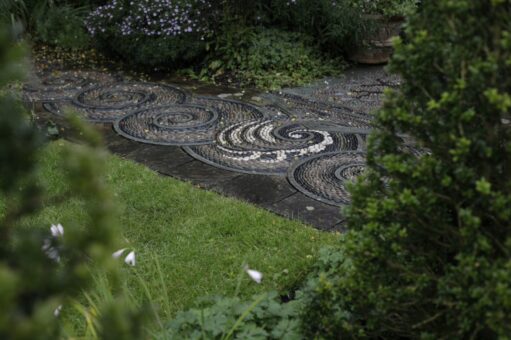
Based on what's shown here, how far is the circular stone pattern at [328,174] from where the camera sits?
13.1ft

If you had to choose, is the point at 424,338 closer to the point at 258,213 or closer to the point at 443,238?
the point at 443,238

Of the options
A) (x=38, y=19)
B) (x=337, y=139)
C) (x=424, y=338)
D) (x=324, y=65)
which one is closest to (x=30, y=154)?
(x=424, y=338)

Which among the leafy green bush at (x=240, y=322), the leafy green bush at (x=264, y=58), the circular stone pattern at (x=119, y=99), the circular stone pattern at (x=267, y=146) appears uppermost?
the leafy green bush at (x=264, y=58)

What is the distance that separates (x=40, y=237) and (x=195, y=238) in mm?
2393

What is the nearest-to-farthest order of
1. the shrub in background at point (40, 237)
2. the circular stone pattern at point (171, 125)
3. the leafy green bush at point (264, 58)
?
the shrub in background at point (40, 237) < the circular stone pattern at point (171, 125) < the leafy green bush at point (264, 58)

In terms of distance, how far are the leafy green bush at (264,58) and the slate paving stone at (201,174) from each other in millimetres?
2538

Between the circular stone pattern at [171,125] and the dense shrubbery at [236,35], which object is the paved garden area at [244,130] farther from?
the dense shrubbery at [236,35]

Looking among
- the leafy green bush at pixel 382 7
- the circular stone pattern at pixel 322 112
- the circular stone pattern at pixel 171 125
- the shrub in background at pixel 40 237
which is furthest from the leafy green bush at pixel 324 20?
the shrub in background at pixel 40 237

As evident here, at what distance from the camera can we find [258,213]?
364 centimetres

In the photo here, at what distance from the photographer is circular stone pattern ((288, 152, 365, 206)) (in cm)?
399

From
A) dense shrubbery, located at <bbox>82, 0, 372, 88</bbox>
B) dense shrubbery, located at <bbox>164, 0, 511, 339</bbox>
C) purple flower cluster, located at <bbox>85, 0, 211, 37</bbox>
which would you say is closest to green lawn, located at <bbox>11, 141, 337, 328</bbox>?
dense shrubbery, located at <bbox>164, 0, 511, 339</bbox>

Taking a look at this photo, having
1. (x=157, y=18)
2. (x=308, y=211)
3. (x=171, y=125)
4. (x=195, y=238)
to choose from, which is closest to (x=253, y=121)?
(x=171, y=125)

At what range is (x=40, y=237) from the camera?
1.05 metres

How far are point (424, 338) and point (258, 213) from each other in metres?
1.86
